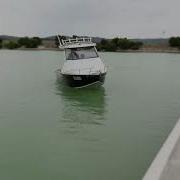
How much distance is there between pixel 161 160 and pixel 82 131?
26.9 feet

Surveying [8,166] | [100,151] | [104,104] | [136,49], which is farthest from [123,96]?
[136,49]

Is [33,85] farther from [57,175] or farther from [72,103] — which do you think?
[57,175]

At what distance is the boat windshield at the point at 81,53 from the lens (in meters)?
28.7

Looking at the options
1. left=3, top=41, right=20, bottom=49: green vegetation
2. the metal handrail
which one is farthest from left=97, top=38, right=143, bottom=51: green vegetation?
the metal handrail

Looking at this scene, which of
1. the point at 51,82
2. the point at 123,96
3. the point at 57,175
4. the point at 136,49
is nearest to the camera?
the point at 57,175

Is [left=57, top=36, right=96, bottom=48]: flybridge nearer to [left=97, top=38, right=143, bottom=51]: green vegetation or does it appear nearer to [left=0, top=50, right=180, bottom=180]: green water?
[left=0, top=50, right=180, bottom=180]: green water

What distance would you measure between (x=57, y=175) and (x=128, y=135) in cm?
509

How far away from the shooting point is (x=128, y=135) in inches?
631

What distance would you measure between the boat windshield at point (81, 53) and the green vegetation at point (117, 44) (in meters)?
95.0

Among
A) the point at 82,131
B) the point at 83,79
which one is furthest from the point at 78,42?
the point at 82,131

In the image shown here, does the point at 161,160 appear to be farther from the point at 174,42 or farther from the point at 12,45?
the point at 12,45

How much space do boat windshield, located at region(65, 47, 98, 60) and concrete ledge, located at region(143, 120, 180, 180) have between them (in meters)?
18.1

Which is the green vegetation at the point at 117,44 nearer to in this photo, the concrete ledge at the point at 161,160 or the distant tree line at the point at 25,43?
the distant tree line at the point at 25,43

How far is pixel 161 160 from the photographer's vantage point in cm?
879
